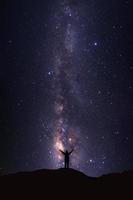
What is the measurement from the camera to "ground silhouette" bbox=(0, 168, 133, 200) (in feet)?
133

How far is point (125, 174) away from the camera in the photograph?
4606 centimetres

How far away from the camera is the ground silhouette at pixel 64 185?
40.6 m

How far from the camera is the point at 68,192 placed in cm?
4162

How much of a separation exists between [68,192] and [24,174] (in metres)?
7.71

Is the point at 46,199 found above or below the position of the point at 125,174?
below

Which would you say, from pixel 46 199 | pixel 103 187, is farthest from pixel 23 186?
pixel 103 187

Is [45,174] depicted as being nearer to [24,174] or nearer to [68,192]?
[24,174]

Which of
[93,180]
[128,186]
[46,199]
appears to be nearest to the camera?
[46,199]

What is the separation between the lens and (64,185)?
4347cm

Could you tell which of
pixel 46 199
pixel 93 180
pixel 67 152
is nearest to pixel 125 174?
pixel 93 180

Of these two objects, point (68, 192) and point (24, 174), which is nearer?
point (68, 192)

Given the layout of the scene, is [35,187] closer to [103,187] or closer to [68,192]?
[68,192]

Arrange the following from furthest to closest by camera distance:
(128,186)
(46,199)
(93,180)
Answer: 1. (93,180)
2. (128,186)
3. (46,199)

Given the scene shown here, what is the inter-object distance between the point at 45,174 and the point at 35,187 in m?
3.95
